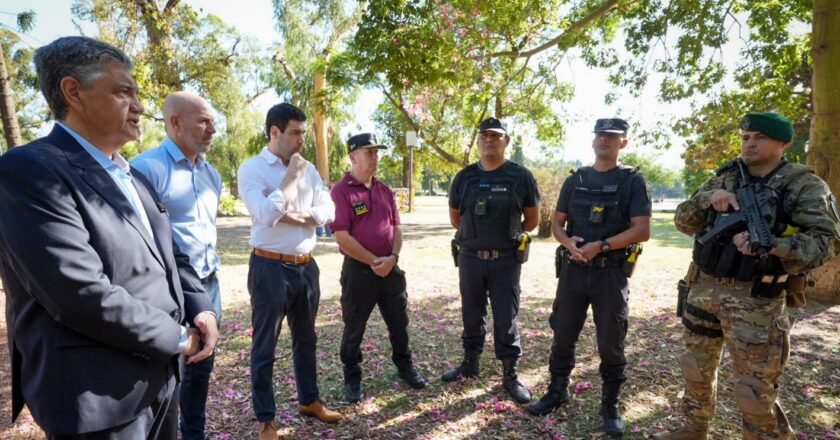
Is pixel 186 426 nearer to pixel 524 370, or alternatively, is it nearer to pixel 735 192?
pixel 524 370

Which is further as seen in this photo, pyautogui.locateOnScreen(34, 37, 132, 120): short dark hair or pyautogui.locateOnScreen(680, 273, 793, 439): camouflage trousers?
pyautogui.locateOnScreen(680, 273, 793, 439): camouflage trousers

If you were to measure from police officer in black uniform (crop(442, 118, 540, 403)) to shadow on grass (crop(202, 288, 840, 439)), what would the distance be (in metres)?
0.36

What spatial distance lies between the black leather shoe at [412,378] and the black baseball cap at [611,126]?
2.71 m

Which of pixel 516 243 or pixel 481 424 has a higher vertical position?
pixel 516 243

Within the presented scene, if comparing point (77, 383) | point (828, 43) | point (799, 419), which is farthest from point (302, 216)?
point (828, 43)

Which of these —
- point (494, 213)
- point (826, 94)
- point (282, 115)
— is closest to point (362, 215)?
point (282, 115)

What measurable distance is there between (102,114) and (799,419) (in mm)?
5028

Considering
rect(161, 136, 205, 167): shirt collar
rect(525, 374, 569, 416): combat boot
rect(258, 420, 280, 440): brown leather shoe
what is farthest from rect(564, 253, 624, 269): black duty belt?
rect(161, 136, 205, 167): shirt collar

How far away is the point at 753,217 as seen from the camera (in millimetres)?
2670

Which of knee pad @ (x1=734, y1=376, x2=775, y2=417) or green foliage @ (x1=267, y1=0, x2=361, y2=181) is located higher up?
green foliage @ (x1=267, y1=0, x2=361, y2=181)

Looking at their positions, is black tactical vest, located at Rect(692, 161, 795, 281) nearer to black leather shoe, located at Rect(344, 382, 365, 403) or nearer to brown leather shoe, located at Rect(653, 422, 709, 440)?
brown leather shoe, located at Rect(653, 422, 709, 440)

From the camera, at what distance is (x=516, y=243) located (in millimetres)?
3896

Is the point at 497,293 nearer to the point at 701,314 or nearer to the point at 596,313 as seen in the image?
the point at 596,313

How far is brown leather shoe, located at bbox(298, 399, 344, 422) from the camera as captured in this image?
342cm
